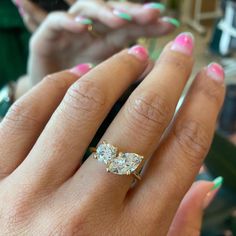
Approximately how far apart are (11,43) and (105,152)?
2.58ft

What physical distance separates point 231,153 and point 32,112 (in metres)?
0.29

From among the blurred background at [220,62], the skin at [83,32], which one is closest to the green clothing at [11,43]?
the blurred background at [220,62]

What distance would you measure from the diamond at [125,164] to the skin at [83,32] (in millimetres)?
301

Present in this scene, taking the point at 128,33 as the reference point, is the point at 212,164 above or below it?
below

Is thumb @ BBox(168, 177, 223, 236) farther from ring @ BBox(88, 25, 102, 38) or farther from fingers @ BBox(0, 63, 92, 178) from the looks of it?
ring @ BBox(88, 25, 102, 38)

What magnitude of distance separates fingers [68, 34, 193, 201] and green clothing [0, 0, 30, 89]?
72cm

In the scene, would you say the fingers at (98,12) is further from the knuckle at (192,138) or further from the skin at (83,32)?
the knuckle at (192,138)

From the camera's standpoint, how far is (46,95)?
31cm

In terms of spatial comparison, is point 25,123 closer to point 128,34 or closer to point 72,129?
point 72,129

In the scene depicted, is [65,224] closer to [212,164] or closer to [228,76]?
[212,164]

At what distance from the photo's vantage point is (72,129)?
27 centimetres

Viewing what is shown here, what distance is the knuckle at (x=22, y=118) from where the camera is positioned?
11.8 inches

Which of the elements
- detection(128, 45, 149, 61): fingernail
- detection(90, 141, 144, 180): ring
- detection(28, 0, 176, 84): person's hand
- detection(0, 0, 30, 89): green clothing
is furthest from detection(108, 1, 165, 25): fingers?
detection(0, 0, 30, 89): green clothing

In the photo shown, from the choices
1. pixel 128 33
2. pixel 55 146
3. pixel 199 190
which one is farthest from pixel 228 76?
pixel 55 146
